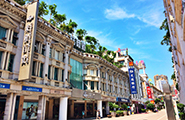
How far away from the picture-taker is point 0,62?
558 inches

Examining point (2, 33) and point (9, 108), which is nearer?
point (9, 108)

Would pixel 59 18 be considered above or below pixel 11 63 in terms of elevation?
above

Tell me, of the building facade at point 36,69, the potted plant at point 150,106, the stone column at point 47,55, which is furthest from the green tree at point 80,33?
the potted plant at point 150,106

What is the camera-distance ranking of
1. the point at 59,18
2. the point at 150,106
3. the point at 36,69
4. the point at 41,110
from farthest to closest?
the point at 150,106
the point at 59,18
the point at 36,69
the point at 41,110

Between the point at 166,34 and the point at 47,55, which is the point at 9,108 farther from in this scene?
the point at 166,34

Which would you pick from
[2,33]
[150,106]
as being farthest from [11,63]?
[150,106]

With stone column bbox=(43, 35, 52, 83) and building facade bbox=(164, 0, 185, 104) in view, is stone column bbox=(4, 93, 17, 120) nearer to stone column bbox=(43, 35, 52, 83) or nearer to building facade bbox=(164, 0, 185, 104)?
stone column bbox=(43, 35, 52, 83)

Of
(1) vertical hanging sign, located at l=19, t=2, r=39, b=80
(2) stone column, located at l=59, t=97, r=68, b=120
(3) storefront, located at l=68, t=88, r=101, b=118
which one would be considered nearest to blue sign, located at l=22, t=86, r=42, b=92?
(1) vertical hanging sign, located at l=19, t=2, r=39, b=80

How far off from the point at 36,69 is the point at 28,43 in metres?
3.56

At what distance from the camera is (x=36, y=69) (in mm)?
17469

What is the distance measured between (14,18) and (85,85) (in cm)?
1869

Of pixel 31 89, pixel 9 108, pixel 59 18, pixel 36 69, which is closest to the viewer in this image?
pixel 9 108

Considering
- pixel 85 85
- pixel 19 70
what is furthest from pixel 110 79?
pixel 19 70

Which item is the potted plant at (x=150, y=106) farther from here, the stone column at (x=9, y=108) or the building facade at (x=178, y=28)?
the stone column at (x=9, y=108)
